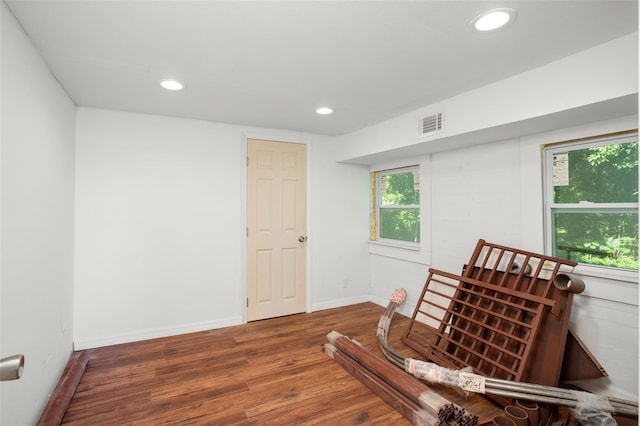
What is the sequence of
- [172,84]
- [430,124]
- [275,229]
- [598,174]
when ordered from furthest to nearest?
[275,229], [430,124], [172,84], [598,174]

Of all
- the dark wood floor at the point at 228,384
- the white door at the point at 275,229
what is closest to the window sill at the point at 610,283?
the dark wood floor at the point at 228,384

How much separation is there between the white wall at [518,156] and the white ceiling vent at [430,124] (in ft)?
0.22

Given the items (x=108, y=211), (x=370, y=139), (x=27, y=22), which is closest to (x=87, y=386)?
(x=108, y=211)

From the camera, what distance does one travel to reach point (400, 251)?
13.3 ft

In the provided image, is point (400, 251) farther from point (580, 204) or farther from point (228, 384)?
point (228, 384)

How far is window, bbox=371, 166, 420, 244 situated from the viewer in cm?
397

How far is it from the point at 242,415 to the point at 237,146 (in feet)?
8.63

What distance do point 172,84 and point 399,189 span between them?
9.23 ft

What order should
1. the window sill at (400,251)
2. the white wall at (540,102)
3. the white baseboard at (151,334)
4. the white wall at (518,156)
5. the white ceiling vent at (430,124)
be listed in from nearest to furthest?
the white wall at (540,102), the white wall at (518,156), the white ceiling vent at (430,124), the white baseboard at (151,334), the window sill at (400,251)

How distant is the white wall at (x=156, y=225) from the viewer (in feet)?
10.1

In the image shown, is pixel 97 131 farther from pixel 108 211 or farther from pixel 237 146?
pixel 237 146

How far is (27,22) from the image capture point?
1712 mm

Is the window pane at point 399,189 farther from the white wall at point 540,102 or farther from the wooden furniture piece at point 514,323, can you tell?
the wooden furniture piece at point 514,323

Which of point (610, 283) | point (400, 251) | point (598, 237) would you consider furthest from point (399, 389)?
point (400, 251)
